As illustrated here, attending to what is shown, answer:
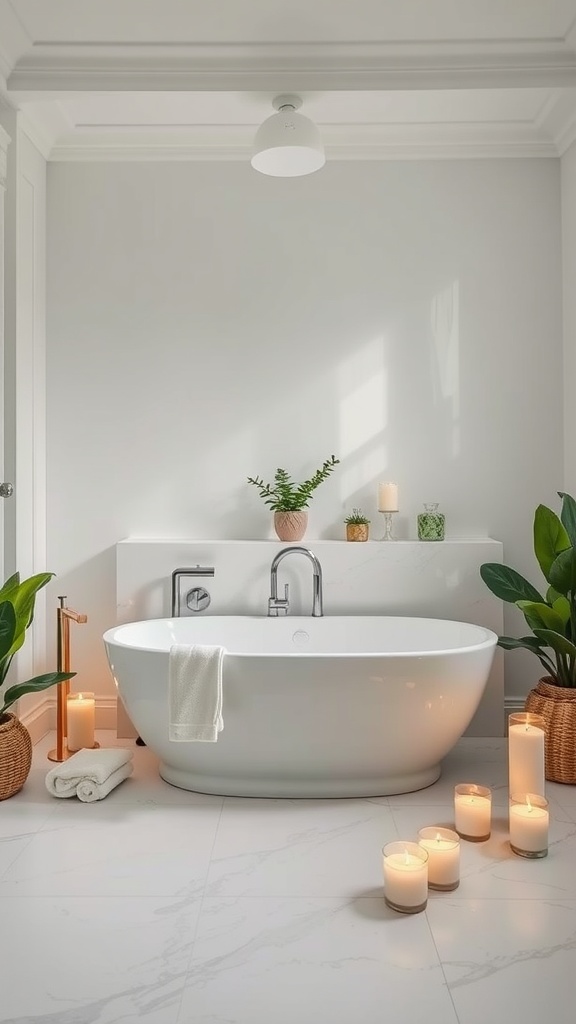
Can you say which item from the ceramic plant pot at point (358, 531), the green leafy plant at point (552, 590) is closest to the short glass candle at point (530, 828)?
the green leafy plant at point (552, 590)

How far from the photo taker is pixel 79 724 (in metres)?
3.16

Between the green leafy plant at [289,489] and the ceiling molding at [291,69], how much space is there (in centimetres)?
146

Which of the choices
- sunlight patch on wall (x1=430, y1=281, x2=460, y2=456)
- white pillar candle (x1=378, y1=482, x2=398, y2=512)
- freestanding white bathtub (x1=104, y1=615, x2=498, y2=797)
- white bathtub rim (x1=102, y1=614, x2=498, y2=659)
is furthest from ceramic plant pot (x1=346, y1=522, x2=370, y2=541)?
freestanding white bathtub (x1=104, y1=615, x2=498, y2=797)

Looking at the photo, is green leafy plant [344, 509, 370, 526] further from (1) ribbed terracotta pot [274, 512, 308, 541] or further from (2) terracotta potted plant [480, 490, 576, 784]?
(2) terracotta potted plant [480, 490, 576, 784]

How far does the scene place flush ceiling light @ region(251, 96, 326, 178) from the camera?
2900 mm

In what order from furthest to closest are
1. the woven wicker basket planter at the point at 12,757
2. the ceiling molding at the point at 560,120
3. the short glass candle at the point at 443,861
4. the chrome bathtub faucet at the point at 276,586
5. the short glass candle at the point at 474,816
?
the chrome bathtub faucet at the point at 276,586
the ceiling molding at the point at 560,120
the woven wicker basket planter at the point at 12,757
the short glass candle at the point at 474,816
the short glass candle at the point at 443,861

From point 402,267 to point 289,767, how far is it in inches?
84.0

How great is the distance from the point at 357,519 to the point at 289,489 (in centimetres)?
31

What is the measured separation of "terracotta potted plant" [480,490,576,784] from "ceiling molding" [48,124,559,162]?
5.21 ft

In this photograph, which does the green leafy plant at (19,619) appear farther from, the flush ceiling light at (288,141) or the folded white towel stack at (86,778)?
the flush ceiling light at (288,141)

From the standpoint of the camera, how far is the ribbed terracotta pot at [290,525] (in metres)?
3.37

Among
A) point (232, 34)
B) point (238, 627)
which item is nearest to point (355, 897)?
point (238, 627)

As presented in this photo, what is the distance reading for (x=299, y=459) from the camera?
3521 millimetres

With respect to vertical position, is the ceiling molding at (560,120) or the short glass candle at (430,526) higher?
the ceiling molding at (560,120)
